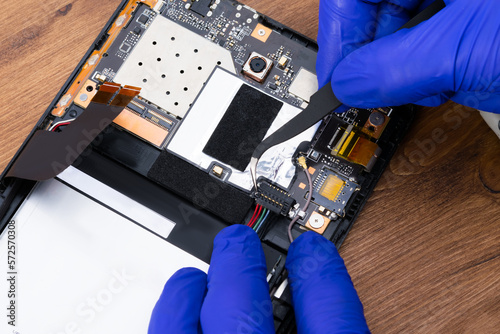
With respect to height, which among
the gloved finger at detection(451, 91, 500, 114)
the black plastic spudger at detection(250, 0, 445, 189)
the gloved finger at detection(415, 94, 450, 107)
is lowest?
the black plastic spudger at detection(250, 0, 445, 189)

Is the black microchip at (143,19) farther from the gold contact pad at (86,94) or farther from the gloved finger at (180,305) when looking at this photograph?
the gloved finger at (180,305)

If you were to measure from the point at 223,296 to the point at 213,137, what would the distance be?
0.94m

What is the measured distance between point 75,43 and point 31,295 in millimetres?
1672

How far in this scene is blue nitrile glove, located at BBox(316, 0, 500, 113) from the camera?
7.41ft

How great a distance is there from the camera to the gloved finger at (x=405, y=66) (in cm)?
232

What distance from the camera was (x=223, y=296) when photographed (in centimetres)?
255

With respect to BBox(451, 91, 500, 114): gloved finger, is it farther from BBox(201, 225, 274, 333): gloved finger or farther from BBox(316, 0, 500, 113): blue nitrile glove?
BBox(201, 225, 274, 333): gloved finger

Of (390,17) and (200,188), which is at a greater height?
(390,17)

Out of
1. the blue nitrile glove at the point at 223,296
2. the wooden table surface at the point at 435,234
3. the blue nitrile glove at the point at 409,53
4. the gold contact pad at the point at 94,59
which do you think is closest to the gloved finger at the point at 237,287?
the blue nitrile glove at the point at 223,296

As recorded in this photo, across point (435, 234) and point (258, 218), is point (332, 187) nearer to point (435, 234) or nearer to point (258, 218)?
point (258, 218)

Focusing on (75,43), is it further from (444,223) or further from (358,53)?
(444,223)

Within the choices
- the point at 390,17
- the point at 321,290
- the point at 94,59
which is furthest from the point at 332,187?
the point at 94,59

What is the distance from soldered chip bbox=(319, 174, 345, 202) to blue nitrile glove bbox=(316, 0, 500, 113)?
0.48 m

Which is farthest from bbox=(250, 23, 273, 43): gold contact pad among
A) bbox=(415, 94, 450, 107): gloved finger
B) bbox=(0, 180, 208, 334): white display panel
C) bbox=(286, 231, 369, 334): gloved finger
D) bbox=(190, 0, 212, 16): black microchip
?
bbox=(0, 180, 208, 334): white display panel
